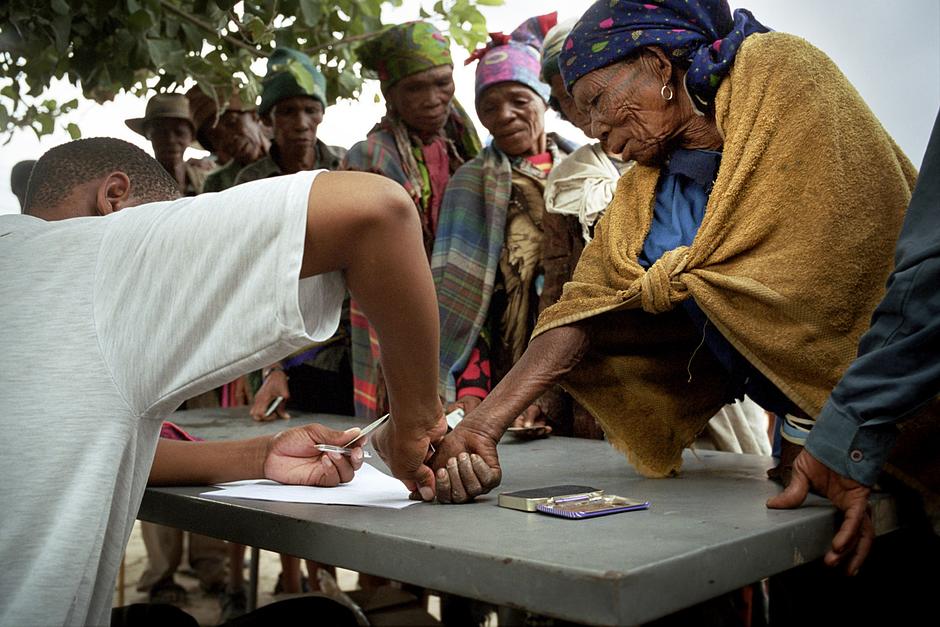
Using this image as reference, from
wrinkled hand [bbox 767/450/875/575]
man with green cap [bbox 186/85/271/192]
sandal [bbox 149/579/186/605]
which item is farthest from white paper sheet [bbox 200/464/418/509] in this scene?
sandal [bbox 149/579/186/605]

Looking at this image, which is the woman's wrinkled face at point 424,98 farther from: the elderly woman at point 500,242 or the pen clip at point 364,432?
the pen clip at point 364,432

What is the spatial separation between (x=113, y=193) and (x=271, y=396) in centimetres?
179

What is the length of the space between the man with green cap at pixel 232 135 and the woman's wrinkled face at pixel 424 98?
901 mm

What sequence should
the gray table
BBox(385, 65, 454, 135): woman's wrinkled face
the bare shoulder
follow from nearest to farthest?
1. the gray table
2. the bare shoulder
3. BBox(385, 65, 454, 135): woman's wrinkled face

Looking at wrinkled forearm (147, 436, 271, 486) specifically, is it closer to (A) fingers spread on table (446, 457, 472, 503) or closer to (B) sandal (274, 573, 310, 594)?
(A) fingers spread on table (446, 457, 472, 503)

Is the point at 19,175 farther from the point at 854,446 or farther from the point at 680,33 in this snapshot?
the point at 854,446

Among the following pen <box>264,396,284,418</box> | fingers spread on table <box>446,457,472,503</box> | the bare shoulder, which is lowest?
pen <box>264,396,284,418</box>

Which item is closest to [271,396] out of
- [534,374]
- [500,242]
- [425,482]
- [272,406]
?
[272,406]

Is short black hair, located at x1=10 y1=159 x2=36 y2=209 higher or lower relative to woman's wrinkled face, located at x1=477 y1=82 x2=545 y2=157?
lower

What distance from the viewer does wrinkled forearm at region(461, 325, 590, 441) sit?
1646mm

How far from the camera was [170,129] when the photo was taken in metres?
4.10

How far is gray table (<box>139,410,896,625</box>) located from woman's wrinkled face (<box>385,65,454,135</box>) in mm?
1943

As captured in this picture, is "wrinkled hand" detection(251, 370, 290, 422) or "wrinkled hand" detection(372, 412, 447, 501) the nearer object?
"wrinkled hand" detection(372, 412, 447, 501)

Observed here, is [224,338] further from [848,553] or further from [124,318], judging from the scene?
[848,553]
